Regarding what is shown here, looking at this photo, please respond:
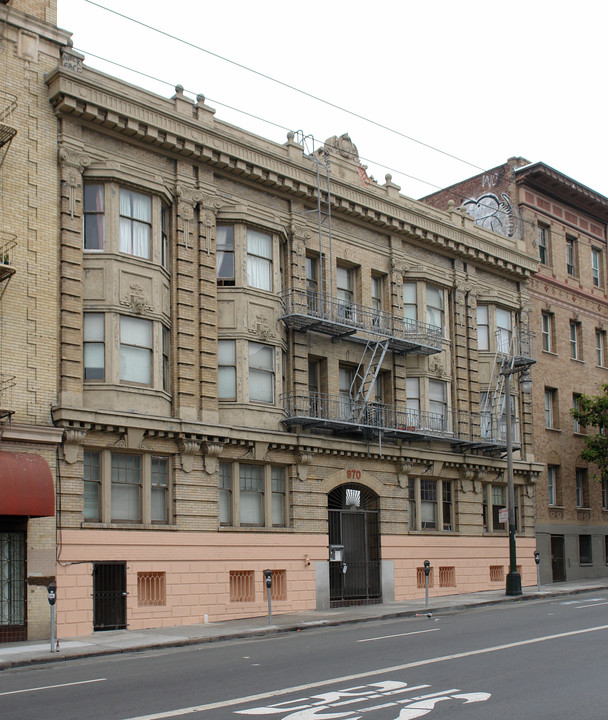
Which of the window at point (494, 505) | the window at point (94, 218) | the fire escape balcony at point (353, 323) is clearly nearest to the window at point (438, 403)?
the fire escape balcony at point (353, 323)

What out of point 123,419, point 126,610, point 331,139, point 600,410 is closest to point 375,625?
point 126,610

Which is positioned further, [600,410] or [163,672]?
[600,410]

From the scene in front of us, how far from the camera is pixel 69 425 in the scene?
2208cm

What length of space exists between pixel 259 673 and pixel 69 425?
10180 millimetres

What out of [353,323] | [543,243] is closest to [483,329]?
[543,243]

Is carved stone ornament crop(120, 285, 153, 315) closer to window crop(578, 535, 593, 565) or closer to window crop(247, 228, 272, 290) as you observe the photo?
window crop(247, 228, 272, 290)

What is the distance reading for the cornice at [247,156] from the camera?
931 inches

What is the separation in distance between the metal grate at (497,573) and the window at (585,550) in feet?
21.9

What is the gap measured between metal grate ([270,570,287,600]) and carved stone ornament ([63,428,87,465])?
7.48m

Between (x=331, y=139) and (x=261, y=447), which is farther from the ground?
(x=331, y=139)

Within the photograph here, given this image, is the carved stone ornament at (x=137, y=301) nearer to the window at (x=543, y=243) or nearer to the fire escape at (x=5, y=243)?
the fire escape at (x=5, y=243)

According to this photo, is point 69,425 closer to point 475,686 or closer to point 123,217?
point 123,217

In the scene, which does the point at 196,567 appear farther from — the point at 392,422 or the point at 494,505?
the point at 494,505

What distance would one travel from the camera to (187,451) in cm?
2477
